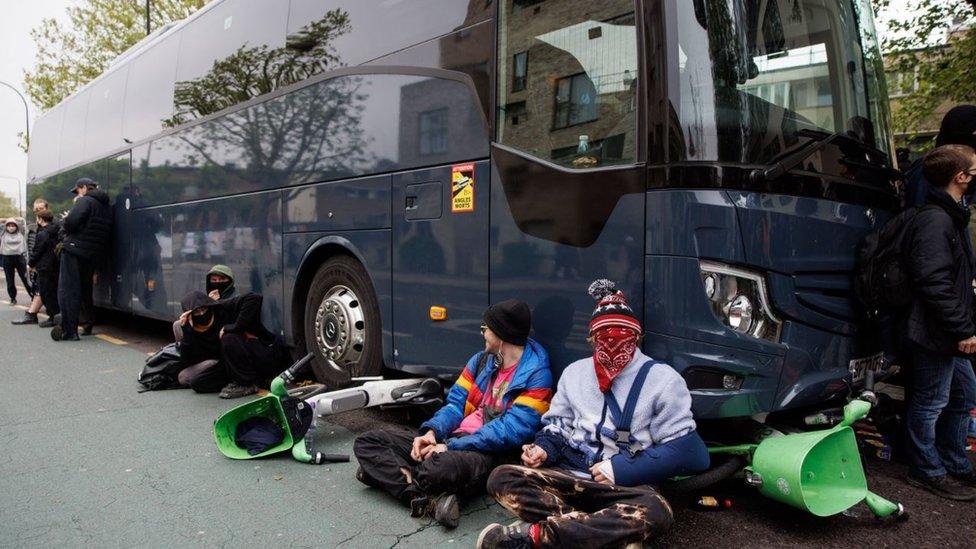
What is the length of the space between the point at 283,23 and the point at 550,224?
363 centimetres

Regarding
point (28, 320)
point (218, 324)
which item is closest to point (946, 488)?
point (218, 324)

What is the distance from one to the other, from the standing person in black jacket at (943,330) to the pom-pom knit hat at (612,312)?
4.94 feet

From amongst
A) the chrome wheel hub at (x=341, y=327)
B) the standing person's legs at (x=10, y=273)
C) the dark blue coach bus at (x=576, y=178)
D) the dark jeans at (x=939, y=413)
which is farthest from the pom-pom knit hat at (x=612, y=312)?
the standing person's legs at (x=10, y=273)

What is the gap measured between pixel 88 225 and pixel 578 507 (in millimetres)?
7937

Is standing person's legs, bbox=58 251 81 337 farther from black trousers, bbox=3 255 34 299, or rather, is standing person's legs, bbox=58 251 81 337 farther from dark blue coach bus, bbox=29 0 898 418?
black trousers, bbox=3 255 34 299

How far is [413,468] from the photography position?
3334mm

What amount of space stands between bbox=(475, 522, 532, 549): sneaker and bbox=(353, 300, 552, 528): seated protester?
14.1 inches

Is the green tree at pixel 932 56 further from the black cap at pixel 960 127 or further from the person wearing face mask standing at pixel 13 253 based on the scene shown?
the person wearing face mask standing at pixel 13 253

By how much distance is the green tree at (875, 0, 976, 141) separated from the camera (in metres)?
8.54

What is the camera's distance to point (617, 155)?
3.20 metres

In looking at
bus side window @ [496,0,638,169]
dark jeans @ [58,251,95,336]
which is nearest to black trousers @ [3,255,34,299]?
dark jeans @ [58,251,95,336]

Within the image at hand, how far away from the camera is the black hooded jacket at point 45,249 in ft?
30.8

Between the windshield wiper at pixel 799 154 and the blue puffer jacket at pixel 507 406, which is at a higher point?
the windshield wiper at pixel 799 154

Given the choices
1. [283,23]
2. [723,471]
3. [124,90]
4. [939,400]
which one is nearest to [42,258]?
[124,90]
